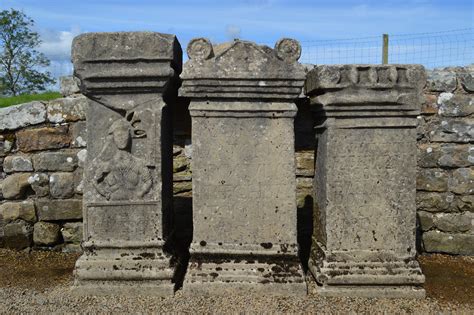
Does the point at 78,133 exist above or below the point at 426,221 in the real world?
above

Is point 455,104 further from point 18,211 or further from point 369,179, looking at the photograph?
point 18,211

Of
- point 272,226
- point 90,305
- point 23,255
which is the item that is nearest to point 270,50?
point 272,226

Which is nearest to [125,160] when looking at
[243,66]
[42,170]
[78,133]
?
[243,66]

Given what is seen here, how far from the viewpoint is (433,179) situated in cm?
407

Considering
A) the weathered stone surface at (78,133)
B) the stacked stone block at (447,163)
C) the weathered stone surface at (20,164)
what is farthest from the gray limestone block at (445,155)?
the weathered stone surface at (20,164)

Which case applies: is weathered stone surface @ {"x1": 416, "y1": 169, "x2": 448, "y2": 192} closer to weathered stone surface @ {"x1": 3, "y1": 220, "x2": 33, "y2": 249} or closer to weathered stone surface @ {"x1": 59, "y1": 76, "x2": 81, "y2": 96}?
weathered stone surface @ {"x1": 59, "y1": 76, "x2": 81, "y2": 96}

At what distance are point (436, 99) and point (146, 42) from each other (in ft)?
9.71

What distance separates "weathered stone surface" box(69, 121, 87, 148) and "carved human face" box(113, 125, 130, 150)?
138 centimetres

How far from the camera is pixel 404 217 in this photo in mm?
2859

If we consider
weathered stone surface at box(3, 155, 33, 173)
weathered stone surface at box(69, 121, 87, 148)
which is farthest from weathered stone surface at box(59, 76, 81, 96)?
weathered stone surface at box(3, 155, 33, 173)

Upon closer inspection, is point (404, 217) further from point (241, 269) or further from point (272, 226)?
point (241, 269)

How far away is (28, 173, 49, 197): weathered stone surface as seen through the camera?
4016 millimetres

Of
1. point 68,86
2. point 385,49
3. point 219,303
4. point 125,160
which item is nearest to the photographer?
point 219,303

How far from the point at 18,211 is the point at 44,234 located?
35 centimetres
